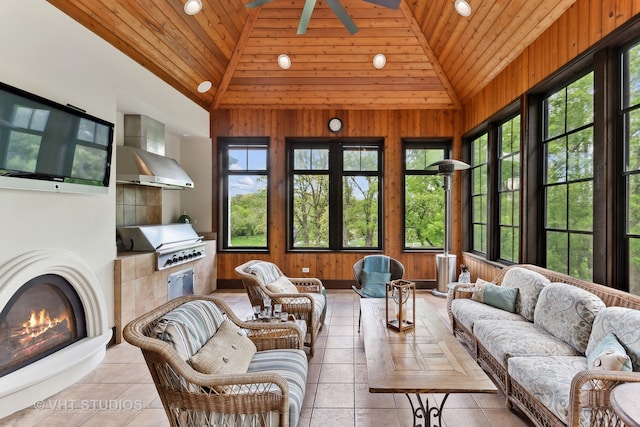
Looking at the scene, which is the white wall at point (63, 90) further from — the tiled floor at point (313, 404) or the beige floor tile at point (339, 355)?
the beige floor tile at point (339, 355)

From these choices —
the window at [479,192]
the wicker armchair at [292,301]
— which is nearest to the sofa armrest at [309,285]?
the wicker armchair at [292,301]

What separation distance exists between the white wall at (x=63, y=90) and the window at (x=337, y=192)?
285 centimetres

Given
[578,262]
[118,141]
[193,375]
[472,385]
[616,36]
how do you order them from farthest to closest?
[118,141], [578,262], [616,36], [472,385], [193,375]

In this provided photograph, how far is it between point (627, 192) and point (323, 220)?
4248mm

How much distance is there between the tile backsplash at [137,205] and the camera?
4.31 meters

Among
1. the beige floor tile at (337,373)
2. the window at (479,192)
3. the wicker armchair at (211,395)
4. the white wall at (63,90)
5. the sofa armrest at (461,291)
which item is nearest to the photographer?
the wicker armchair at (211,395)

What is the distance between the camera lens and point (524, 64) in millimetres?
3820

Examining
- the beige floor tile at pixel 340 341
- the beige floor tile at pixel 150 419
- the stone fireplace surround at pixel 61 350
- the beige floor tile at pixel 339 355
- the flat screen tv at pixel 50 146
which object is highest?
the flat screen tv at pixel 50 146

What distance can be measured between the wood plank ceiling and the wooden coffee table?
3.31 m

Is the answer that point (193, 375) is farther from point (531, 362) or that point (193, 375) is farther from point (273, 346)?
point (531, 362)

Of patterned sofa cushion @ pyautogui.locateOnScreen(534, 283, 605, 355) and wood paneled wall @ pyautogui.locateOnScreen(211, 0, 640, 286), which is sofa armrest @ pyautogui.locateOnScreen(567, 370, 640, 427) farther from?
wood paneled wall @ pyautogui.locateOnScreen(211, 0, 640, 286)

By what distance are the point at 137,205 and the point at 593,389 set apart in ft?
16.9

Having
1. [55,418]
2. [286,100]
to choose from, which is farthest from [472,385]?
[286,100]

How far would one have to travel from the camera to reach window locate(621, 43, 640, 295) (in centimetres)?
248
